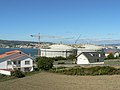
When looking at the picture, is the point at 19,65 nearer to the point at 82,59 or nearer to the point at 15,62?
the point at 15,62

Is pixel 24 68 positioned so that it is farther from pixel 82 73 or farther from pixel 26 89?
pixel 26 89

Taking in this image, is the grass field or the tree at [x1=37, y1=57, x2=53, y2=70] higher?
the tree at [x1=37, y1=57, x2=53, y2=70]

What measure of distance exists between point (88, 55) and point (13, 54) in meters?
19.8

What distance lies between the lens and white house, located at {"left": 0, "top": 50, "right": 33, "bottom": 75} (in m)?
35.8

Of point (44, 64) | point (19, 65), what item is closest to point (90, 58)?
point (44, 64)

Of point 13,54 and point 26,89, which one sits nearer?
point 26,89

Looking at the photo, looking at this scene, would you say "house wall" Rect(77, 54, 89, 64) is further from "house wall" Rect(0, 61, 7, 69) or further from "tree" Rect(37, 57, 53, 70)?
"house wall" Rect(0, 61, 7, 69)

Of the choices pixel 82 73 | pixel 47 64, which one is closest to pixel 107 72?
pixel 82 73

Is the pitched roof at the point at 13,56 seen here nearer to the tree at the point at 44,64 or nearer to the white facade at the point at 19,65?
the white facade at the point at 19,65

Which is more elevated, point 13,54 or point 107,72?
point 13,54

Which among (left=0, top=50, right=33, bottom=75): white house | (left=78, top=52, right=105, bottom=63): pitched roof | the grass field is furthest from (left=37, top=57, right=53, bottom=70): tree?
(left=78, top=52, right=105, bottom=63): pitched roof

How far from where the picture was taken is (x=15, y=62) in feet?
121

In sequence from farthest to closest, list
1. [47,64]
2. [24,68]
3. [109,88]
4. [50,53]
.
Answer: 1. [50,53]
2. [24,68]
3. [47,64]
4. [109,88]

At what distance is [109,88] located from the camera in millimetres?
18109
